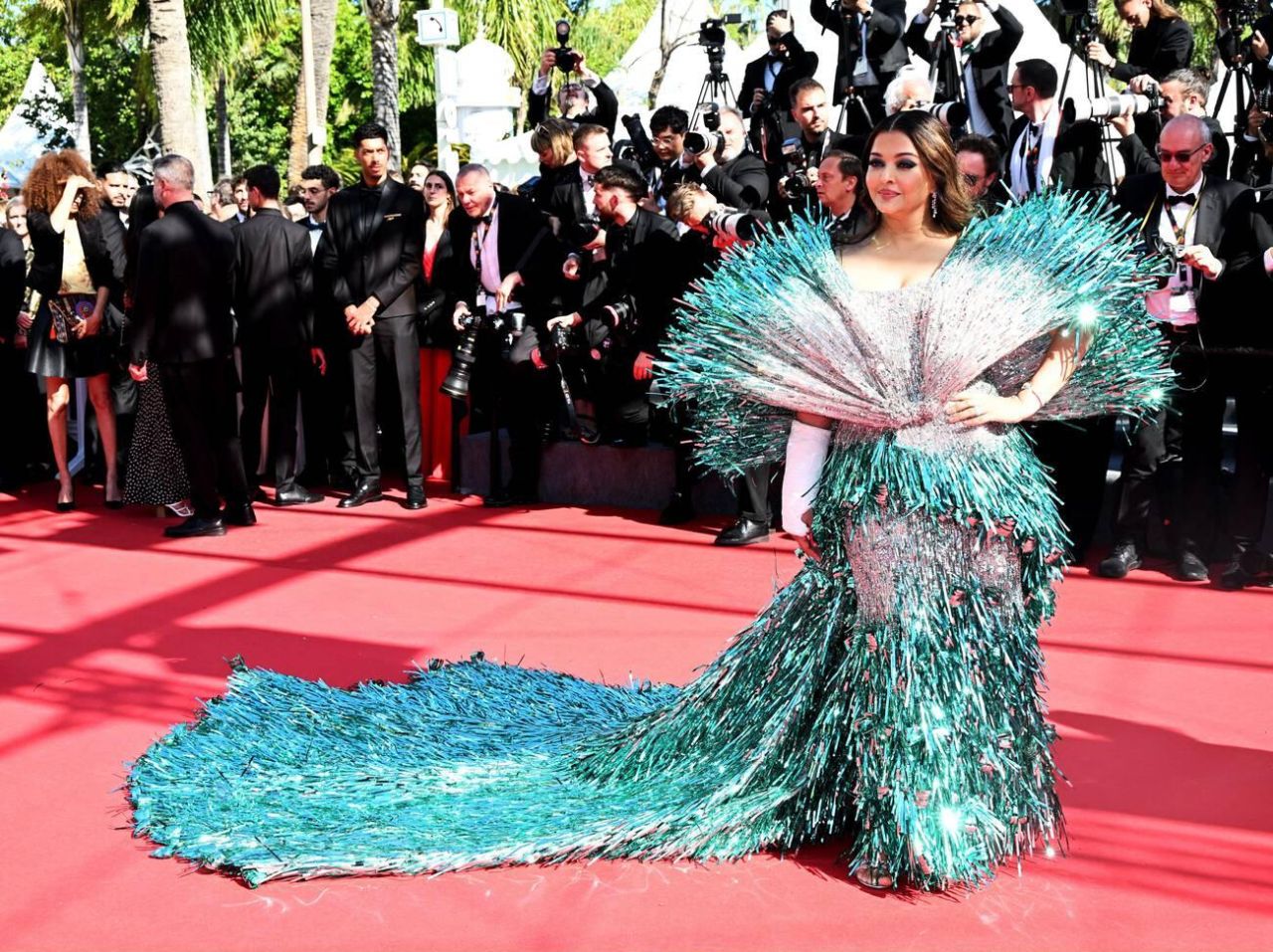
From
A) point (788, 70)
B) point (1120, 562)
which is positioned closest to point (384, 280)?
point (788, 70)

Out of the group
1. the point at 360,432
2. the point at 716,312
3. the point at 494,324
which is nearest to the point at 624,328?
the point at 494,324

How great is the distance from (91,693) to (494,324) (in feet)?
11.8

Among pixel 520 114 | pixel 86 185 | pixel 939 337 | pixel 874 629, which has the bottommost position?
pixel 874 629

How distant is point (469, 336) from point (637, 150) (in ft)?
8.13

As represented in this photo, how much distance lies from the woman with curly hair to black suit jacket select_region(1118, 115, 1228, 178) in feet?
17.5

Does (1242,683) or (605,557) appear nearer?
(1242,683)

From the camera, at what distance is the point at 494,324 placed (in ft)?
25.9

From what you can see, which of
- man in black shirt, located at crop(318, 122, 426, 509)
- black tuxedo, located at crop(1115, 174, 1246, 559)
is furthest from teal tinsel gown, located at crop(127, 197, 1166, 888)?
man in black shirt, located at crop(318, 122, 426, 509)

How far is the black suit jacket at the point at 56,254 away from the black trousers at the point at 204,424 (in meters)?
1.08

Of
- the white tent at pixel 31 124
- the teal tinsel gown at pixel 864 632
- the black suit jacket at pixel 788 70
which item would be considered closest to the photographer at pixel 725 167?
the black suit jacket at pixel 788 70

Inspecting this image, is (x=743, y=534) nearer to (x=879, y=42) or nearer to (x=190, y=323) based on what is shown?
(x=190, y=323)

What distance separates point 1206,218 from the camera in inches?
239

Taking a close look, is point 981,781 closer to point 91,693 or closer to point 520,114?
point 91,693

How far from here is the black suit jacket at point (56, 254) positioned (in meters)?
7.84
